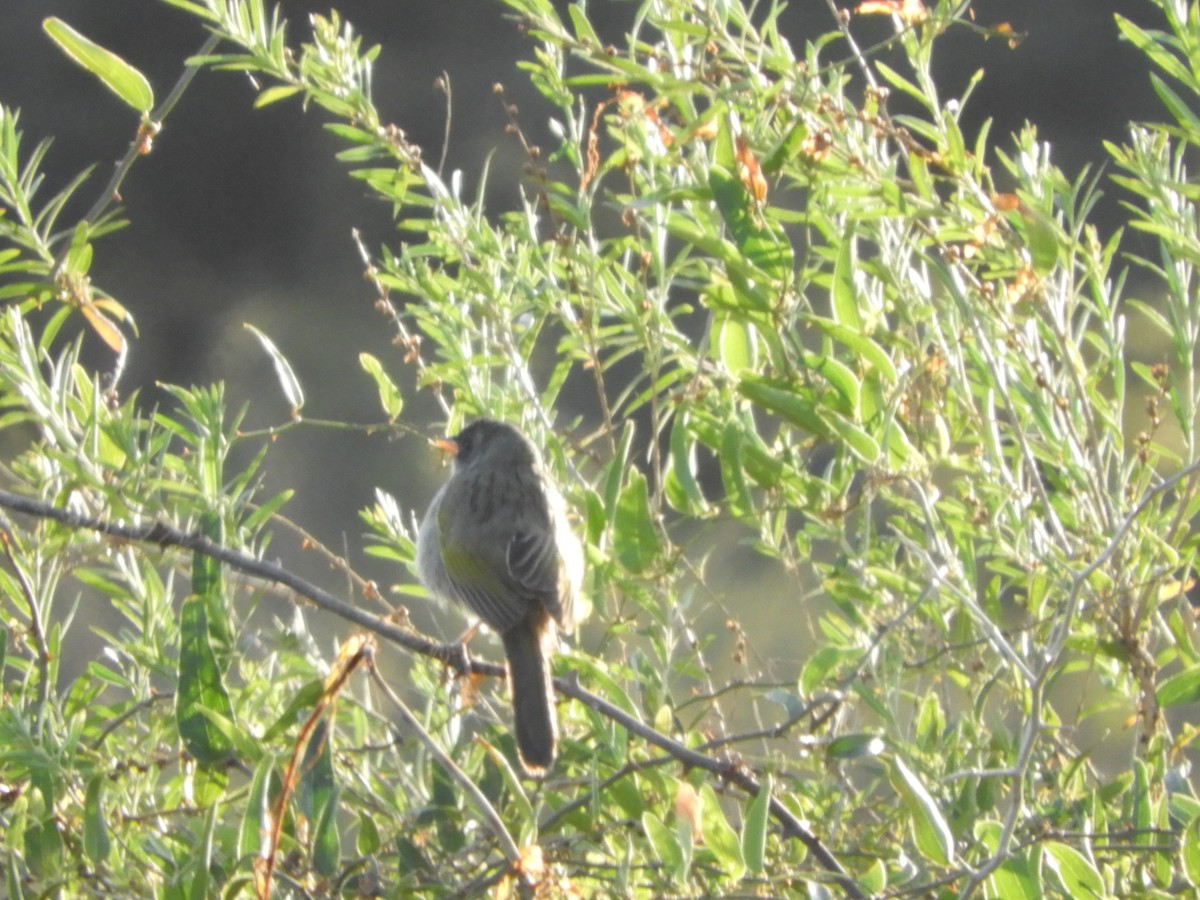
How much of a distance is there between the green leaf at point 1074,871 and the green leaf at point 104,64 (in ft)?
3.53

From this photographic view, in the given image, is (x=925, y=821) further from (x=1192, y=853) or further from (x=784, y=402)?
(x=784, y=402)

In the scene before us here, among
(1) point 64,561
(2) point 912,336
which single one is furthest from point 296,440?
(2) point 912,336

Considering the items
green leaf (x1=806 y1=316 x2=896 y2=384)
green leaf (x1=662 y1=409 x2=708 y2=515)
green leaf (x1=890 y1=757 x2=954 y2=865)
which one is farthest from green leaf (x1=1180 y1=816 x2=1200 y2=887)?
green leaf (x1=662 y1=409 x2=708 y2=515)

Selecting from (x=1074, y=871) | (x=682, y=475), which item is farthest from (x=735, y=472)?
(x=1074, y=871)

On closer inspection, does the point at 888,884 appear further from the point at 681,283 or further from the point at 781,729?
the point at 681,283

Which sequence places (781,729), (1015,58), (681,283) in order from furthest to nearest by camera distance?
(1015,58)
(681,283)
(781,729)

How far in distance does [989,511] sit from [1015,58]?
2.26m

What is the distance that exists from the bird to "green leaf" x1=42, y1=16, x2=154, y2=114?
792 millimetres

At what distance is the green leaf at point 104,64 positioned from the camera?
1422 millimetres

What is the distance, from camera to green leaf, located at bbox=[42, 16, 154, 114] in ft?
4.67

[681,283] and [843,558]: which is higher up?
[681,283]

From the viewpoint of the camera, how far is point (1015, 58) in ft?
12.3

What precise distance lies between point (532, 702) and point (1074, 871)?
92cm

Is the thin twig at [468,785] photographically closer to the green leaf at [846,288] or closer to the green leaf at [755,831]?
the green leaf at [755,831]
